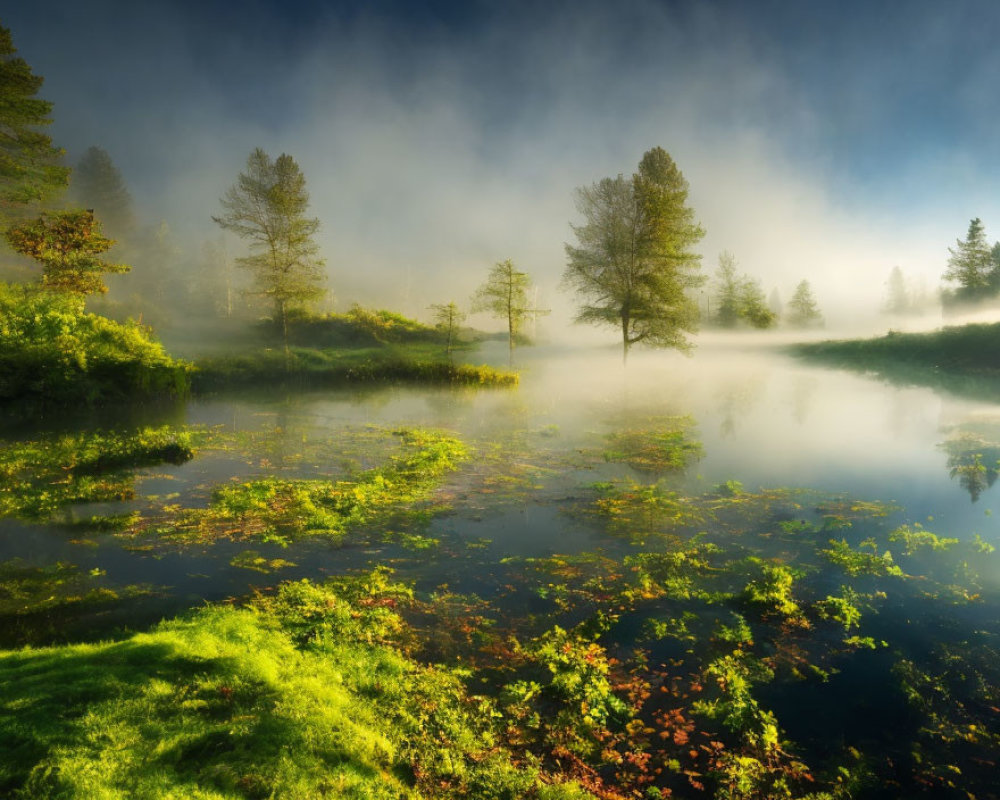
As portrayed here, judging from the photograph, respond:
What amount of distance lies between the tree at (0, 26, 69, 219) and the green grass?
29813mm

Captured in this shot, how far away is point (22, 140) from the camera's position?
976 inches

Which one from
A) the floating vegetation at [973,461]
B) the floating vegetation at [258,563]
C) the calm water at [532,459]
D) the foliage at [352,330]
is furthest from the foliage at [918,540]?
the foliage at [352,330]

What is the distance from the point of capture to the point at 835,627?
6.64 metres

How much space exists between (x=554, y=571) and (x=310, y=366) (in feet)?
108

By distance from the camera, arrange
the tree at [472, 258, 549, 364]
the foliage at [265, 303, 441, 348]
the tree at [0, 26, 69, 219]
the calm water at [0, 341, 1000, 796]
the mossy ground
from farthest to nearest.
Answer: the foliage at [265, 303, 441, 348]
the tree at [472, 258, 549, 364]
the tree at [0, 26, 69, 219]
the calm water at [0, 341, 1000, 796]
the mossy ground

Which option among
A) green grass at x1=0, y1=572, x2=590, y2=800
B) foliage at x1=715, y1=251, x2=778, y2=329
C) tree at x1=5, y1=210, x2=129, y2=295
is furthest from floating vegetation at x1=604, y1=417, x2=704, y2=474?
foliage at x1=715, y1=251, x2=778, y2=329

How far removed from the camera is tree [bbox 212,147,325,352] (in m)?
38.2

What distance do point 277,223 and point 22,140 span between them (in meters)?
15.8

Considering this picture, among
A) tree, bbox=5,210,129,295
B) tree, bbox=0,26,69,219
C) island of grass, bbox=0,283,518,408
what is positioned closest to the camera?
island of grass, bbox=0,283,518,408

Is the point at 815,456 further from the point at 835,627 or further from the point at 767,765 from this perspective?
the point at 767,765

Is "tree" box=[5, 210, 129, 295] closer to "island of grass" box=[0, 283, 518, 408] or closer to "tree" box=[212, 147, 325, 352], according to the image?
"island of grass" box=[0, 283, 518, 408]

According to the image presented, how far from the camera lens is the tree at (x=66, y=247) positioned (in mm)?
23109

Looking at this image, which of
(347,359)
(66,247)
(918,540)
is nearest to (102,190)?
(347,359)

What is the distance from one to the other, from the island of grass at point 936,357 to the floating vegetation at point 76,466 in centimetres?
3941
